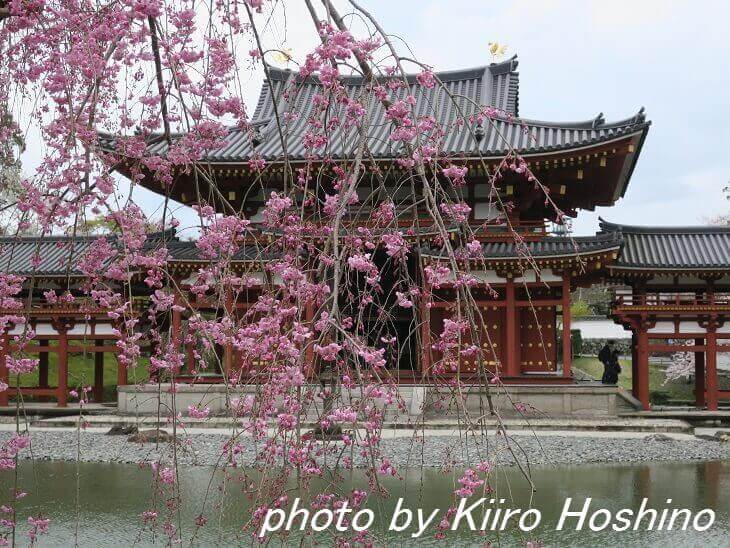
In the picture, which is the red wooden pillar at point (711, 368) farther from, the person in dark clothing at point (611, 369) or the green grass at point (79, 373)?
the green grass at point (79, 373)

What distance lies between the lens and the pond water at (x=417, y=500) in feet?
19.9

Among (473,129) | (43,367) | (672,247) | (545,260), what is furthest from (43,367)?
(672,247)

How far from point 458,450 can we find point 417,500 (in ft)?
8.97

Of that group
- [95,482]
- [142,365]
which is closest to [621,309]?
[95,482]

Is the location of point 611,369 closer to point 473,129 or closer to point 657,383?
point 473,129

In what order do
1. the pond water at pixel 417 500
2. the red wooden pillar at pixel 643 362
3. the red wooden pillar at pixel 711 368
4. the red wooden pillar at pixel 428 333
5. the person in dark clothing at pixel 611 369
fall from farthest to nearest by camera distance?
the person in dark clothing at pixel 611 369 < the red wooden pillar at pixel 643 362 < the red wooden pillar at pixel 711 368 < the pond water at pixel 417 500 < the red wooden pillar at pixel 428 333

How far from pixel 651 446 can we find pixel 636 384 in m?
5.77

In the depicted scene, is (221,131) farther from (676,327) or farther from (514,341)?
(676,327)

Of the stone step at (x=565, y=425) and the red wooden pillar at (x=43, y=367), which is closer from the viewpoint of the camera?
the stone step at (x=565, y=425)

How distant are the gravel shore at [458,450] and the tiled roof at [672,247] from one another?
3.58 meters

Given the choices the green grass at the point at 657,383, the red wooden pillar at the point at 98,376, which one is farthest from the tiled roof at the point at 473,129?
the green grass at the point at 657,383

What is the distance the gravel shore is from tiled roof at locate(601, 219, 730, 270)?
3.58 metres

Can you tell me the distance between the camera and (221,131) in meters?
3.04

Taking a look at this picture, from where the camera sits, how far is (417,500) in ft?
23.2
